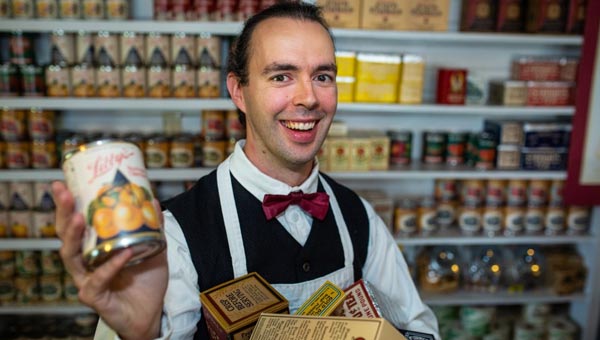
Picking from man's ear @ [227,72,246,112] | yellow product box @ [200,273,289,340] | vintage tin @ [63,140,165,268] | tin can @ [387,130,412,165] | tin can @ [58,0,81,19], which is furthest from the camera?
tin can @ [387,130,412,165]

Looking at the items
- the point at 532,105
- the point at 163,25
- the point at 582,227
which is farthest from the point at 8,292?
the point at 582,227

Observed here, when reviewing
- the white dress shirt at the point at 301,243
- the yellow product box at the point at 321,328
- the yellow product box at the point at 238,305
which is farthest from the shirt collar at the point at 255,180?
the yellow product box at the point at 321,328

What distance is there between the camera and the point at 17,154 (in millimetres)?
2559

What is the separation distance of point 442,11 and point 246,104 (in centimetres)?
160

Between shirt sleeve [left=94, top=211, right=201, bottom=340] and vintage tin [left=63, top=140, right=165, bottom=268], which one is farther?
shirt sleeve [left=94, top=211, right=201, bottom=340]

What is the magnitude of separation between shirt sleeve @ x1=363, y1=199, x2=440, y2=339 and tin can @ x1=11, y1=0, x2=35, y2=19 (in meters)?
1.91

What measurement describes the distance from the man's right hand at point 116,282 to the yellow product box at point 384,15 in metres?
1.98

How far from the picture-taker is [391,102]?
8.87 ft

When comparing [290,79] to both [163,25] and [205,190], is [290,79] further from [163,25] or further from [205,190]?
[163,25]

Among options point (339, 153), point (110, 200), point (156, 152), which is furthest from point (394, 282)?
point (156, 152)

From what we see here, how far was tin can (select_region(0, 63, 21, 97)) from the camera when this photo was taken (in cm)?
246

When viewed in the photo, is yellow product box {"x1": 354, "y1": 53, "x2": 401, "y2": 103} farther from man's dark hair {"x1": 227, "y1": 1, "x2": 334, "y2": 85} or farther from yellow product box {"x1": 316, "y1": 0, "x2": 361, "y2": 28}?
man's dark hair {"x1": 227, "y1": 1, "x2": 334, "y2": 85}

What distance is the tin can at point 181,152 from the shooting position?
262 centimetres

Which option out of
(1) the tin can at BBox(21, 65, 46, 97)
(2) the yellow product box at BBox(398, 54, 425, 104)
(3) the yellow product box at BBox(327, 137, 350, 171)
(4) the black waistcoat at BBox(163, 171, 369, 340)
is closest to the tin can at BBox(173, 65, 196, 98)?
(1) the tin can at BBox(21, 65, 46, 97)
